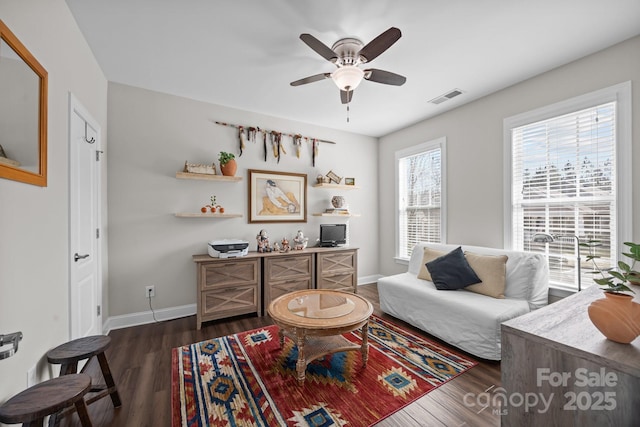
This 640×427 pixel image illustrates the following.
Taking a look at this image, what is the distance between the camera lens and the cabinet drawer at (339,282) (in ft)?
12.5

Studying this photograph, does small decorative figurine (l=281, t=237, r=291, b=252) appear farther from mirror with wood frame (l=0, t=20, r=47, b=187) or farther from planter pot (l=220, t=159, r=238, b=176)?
mirror with wood frame (l=0, t=20, r=47, b=187)

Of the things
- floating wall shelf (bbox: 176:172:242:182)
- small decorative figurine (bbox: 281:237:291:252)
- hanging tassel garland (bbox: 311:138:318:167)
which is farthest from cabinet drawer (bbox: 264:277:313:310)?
hanging tassel garland (bbox: 311:138:318:167)

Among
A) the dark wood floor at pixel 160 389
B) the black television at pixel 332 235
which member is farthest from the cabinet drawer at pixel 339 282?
the dark wood floor at pixel 160 389

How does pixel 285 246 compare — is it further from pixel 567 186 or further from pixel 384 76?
pixel 567 186

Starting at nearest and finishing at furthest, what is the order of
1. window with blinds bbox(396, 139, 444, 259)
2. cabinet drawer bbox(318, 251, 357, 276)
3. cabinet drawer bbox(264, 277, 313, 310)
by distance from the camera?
cabinet drawer bbox(264, 277, 313, 310)
cabinet drawer bbox(318, 251, 357, 276)
window with blinds bbox(396, 139, 444, 259)

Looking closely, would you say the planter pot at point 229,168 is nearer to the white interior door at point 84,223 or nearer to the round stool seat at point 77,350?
the white interior door at point 84,223

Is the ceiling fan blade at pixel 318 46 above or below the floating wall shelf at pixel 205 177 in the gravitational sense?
above

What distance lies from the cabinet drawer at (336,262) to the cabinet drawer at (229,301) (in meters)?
1.01

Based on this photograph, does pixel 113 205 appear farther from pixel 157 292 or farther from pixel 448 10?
pixel 448 10

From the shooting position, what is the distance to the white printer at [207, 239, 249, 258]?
3.05 metres

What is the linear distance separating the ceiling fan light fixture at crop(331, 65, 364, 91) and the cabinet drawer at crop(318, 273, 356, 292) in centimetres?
256

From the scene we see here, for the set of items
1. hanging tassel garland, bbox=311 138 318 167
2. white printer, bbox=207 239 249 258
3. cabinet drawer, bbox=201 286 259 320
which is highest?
hanging tassel garland, bbox=311 138 318 167

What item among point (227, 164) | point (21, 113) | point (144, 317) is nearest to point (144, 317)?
point (144, 317)

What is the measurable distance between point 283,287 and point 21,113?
2.79 m
